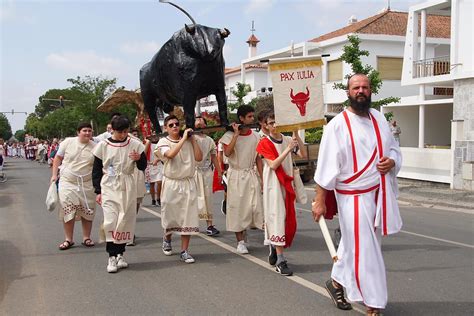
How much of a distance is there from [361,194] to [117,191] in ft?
10.00

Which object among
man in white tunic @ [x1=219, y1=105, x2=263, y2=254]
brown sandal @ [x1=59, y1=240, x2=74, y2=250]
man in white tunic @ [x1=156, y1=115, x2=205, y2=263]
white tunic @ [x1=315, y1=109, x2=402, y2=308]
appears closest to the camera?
white tunic @ [x1=315, y1=109, x2=402, y2=308]

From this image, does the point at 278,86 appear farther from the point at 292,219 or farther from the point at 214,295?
the point at 214,295

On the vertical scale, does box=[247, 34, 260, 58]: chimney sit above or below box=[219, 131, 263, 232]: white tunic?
above

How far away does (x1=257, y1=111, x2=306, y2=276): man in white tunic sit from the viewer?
223 inches

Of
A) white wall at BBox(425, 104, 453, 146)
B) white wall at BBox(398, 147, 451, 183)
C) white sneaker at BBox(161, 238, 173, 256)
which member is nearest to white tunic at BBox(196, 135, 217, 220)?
white sneaker at BBox(161, 238, 173, 256)

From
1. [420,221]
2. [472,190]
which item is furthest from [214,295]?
[472,190]

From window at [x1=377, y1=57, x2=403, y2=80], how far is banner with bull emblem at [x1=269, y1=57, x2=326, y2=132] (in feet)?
80.0

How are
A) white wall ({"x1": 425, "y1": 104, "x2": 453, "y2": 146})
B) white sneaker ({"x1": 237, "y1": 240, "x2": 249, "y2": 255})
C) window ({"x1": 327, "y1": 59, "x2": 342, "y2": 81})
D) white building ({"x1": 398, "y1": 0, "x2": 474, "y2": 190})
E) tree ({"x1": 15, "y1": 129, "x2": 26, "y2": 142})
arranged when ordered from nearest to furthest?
white sneaker ({"x1": 237, "y1": 240, "x2": 249, "y2": 255}) < white building ({"x1": 398, "y1": 0, "x2": 474, "y2": 190}) < white wall ({"x1": 425, "y1": 104, "x2": 453, "y2": 146}) < window ({"x1": 327, "y1": 59, "x2": 342, "y2": 81}) < tree ({"x1": 15, "y1": 129, "x2": 26, "y2": 142})

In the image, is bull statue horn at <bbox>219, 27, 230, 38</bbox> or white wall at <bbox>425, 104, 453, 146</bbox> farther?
white wall at <bbox>425, 104, 453, 146</bbox>

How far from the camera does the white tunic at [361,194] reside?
4027mm

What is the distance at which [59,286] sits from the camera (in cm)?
539

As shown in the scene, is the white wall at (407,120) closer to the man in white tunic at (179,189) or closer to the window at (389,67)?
the window at (389,67)

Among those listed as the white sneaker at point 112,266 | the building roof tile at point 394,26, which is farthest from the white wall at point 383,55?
the white sneaker at point 112,266

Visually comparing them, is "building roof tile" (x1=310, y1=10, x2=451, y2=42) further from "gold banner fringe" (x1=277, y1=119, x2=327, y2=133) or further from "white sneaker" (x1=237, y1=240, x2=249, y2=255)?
"gold banner fringe" (x1=277, y1=119, x2=327, y2=133)
